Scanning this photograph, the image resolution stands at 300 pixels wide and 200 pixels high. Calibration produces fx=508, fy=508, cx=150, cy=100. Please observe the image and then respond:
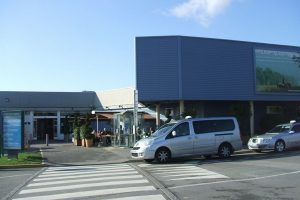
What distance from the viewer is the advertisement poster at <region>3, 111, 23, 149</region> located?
966 inches

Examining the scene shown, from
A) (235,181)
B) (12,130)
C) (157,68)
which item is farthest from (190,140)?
(157,68)

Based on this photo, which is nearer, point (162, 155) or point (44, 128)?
point (162, 155)

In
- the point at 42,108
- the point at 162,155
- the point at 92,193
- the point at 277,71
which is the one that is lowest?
the point at 92,193

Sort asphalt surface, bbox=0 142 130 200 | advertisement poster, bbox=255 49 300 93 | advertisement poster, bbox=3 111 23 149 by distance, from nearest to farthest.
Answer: asphalt surface, bbox=0 142 130 200 < advertisement poster, bbox=3 111 23 149 < advertisement poster, bbox=255 49 300 93

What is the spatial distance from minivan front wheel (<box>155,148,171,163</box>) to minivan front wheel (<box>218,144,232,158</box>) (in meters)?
2.76

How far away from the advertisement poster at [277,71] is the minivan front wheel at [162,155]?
612 inches

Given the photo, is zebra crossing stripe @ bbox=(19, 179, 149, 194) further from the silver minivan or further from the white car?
the white car

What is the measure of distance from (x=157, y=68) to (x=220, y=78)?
4.71 m

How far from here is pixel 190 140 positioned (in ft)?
74.4

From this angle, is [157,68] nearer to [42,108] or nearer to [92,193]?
[92,193]

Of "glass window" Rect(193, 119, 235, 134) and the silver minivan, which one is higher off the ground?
"glass window" Rect(193, 119, 235, 134)

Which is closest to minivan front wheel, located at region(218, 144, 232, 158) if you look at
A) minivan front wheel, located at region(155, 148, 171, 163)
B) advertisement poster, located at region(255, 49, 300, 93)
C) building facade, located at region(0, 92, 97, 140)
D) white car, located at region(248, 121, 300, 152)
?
minivan front wheel, located at region(155, 148, 171, 163)

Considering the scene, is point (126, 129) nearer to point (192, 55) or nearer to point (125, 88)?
point (192, 55)

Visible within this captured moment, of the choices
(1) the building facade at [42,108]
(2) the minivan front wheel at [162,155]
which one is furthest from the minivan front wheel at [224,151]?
(1) the building facade at [42,108]
